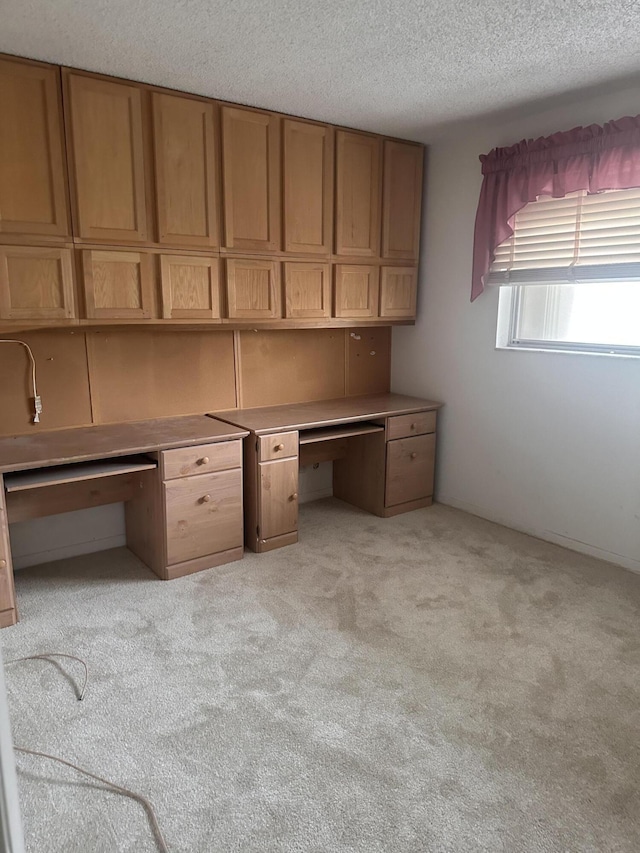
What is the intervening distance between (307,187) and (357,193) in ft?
1.17

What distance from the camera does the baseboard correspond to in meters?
3.05

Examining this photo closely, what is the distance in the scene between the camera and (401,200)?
145 inches

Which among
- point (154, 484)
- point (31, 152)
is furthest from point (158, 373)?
point (31, 152)

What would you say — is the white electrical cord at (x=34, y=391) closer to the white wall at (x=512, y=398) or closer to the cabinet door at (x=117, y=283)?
the cabinet door at (x=117, y=283)

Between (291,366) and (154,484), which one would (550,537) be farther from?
(154,484)

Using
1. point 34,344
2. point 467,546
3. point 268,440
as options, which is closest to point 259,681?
point 268,440

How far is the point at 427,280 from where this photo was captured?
12.8ft

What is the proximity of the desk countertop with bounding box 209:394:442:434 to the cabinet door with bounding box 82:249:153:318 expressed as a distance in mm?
803

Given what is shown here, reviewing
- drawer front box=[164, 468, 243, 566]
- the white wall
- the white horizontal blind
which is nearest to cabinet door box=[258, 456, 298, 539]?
drawer front box=[164, 468, 243, 566]

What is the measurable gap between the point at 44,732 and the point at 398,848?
45.4 inches

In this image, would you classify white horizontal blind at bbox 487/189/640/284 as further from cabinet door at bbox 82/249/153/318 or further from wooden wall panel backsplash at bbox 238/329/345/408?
cabinet door at bbox 82/249/153/318

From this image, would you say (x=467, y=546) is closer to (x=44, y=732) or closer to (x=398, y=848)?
(x=398, y=848)

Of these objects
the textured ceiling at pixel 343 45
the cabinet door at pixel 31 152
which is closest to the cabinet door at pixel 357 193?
the textured ceiling at pixel 343 45

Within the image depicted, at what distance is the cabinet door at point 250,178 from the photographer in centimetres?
296
